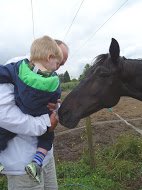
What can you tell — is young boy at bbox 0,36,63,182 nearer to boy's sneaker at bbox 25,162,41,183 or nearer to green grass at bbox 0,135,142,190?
boy's sneaker at bbox 25,162,41,183

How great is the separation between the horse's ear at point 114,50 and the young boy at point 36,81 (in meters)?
0.76

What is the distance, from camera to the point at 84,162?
601 centimetres

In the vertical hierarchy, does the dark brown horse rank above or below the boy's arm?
below

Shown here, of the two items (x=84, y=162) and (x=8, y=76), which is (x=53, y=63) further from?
(x=84, y=162)

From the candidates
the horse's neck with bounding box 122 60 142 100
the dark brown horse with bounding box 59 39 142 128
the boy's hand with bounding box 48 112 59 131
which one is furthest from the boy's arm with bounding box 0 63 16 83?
the horse's neck with bounding box 122 60 142 100

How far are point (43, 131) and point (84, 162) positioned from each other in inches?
135

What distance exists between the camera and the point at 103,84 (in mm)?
3562

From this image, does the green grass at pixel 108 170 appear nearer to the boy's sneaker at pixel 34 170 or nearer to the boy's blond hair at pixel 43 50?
the boy's sneaker at pixel 34 170

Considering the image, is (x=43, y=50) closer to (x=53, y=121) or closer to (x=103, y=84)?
(x=53, y=121)

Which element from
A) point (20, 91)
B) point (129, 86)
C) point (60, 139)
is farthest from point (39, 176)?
point (60, 139)

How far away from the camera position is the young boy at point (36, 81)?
2.56m

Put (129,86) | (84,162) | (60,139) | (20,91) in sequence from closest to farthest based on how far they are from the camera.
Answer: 1. (20,91)
2. (129,86)
3. (84,162)
4. (60,139)

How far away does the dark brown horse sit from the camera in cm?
350

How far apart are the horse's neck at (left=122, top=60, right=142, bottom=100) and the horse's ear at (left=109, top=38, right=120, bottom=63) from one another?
14 cm
